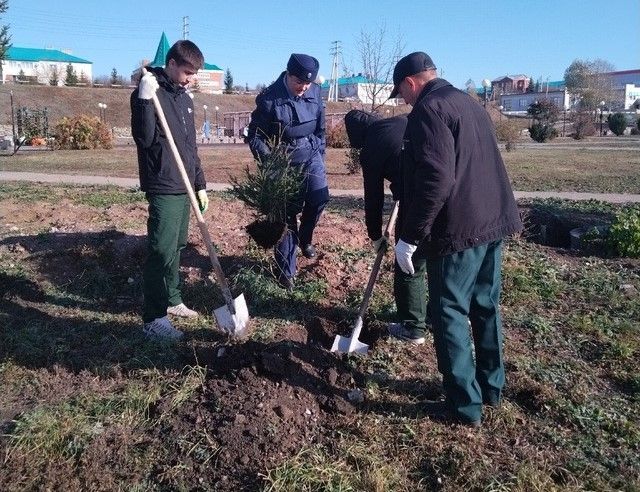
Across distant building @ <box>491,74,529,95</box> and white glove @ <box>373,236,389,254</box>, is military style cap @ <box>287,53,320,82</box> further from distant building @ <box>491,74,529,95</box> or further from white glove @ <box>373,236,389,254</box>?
distant building @ <box>491,74,529,95</box>

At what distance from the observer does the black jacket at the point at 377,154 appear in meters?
3.71

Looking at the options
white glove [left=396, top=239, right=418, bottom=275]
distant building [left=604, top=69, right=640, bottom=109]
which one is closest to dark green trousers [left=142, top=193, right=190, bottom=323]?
white glove [left=396, top=239, right=418, bottom=275]

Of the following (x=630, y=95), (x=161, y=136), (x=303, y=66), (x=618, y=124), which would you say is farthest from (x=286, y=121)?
(x=630, y=95)

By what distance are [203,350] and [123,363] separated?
484 millimetres

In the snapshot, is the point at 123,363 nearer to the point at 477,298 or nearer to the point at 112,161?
the point at 477,298

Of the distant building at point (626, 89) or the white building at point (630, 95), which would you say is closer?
the distant building at point (626, 89)

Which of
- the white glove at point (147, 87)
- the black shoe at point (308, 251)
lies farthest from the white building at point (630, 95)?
the white glove at point (147, 87)

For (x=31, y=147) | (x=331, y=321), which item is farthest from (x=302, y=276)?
(x=31, y=147)

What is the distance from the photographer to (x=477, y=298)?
9.89ft

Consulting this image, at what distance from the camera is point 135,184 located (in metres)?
11.3

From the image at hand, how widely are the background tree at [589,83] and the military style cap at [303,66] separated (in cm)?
5420

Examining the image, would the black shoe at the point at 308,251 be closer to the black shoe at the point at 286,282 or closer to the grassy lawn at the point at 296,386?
the grassy lawn at the point at 296,386

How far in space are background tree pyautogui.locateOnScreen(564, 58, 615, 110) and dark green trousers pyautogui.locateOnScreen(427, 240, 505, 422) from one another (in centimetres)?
5535

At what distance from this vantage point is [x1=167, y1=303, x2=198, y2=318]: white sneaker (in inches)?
176
